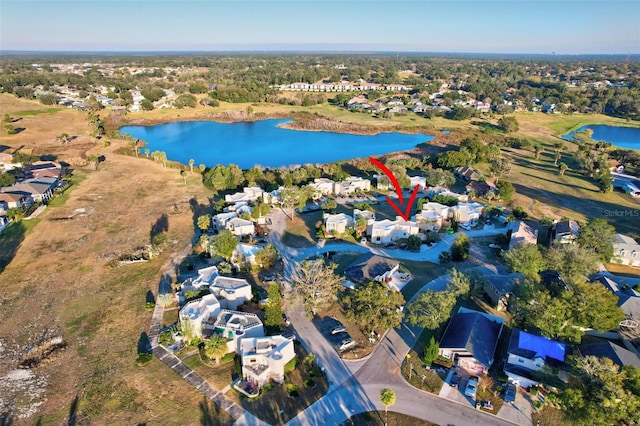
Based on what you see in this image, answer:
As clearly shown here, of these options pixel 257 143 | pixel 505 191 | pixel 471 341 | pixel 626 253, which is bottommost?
pixel 257 143

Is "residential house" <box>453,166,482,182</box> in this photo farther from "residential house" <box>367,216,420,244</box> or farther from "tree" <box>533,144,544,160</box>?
"tree" <box>533,144,544,160</box>

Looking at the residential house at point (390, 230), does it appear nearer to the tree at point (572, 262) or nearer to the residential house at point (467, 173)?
the tree at point (572, 262)

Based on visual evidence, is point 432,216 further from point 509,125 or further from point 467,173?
point 509,125

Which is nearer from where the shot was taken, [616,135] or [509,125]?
[509,125]

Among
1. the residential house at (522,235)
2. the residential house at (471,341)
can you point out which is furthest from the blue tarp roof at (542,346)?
the residential house at (522,235)

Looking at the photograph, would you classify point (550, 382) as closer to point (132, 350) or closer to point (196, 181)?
point (132, 350)

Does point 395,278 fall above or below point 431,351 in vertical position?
below

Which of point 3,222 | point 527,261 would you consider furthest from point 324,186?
point 3,222
